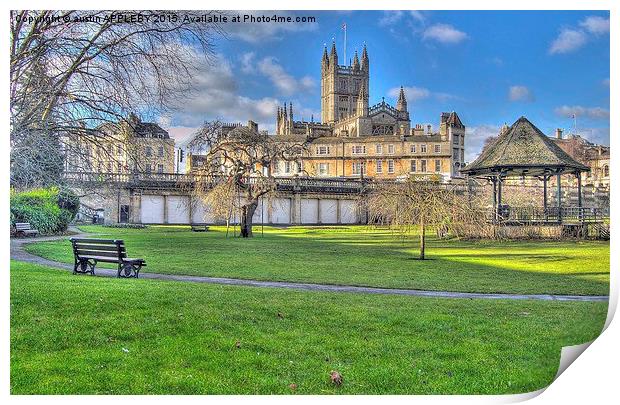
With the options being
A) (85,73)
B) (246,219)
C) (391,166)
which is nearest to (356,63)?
(391,166)

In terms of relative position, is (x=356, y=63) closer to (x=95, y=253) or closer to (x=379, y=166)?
(x=379, y=166)

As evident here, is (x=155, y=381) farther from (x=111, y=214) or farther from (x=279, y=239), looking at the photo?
(x=279, y=239)

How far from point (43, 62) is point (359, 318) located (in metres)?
4.74

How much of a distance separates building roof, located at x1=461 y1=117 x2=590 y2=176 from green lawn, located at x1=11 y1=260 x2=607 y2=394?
2.51 metres

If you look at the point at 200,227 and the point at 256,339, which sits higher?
the point at 200,227

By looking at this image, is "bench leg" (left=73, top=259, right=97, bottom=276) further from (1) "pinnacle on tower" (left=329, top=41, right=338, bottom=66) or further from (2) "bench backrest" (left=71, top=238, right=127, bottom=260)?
(1) "pinnacle on tower" (left=329, top=41, right=338, bottom=66)

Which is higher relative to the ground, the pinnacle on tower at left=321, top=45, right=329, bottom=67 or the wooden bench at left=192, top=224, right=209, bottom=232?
the pinnacle on tower at left=321, top=45, right=329, bottom=67

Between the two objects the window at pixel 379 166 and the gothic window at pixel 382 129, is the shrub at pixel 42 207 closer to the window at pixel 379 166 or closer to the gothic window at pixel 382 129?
the gothic window at pixel 382 129

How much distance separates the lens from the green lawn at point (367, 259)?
8.20m

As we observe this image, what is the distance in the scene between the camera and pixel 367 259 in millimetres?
10555

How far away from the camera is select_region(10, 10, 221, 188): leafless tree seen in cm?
691

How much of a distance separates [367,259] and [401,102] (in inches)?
129

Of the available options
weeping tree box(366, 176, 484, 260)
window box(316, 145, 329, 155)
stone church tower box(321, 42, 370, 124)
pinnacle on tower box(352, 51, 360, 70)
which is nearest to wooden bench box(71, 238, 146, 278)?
stone church tower box(321, 42, 370, 124)

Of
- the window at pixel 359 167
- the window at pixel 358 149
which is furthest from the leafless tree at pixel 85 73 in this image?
the window at pixel 359 167
